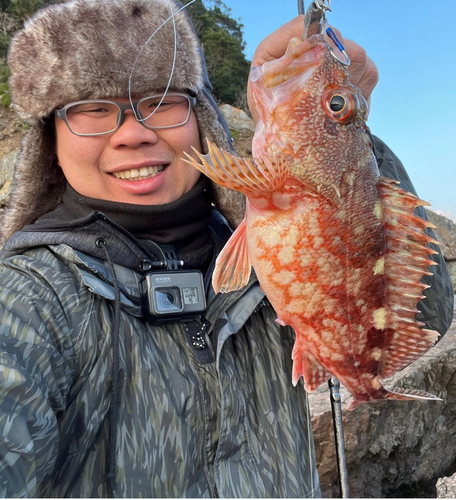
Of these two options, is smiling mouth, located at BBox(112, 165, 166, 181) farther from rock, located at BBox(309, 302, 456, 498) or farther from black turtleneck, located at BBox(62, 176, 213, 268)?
rock, located at BBox(309, 302, 456, 498)

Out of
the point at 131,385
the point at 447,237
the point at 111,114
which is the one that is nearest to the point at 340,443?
the point at 131,385

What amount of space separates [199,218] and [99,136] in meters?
0.66

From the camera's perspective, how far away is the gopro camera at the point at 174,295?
6.39 ft

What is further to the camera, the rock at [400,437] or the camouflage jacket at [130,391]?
the rock at [400,437]

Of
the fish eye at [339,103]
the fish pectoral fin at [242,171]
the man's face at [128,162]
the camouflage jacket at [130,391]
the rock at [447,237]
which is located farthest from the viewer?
the rock at [447,237]

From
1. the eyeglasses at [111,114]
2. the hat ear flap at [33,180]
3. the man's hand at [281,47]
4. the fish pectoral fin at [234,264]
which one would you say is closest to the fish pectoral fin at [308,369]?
the fish pectoral fin at [234,264]

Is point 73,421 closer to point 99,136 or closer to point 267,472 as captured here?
point 267,472

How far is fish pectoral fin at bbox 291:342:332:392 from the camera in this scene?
1667mm

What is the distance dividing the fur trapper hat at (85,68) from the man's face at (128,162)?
15cm

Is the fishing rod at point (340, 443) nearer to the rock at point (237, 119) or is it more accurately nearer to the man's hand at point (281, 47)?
the man's hand at point (281, 47)

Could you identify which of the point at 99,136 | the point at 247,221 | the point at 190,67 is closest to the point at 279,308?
the point at 247,221

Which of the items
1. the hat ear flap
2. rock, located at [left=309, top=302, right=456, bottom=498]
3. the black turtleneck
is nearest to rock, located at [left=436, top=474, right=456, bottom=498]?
rock, located at [left=309, top=302, right=456, bottom=498]

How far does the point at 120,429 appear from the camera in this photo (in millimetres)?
1741

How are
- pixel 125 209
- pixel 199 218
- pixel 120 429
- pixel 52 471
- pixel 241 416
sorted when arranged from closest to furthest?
pixel 52 471, pixel 120 429, pixel 241 416, pixel 125 209, pixel 199 218
